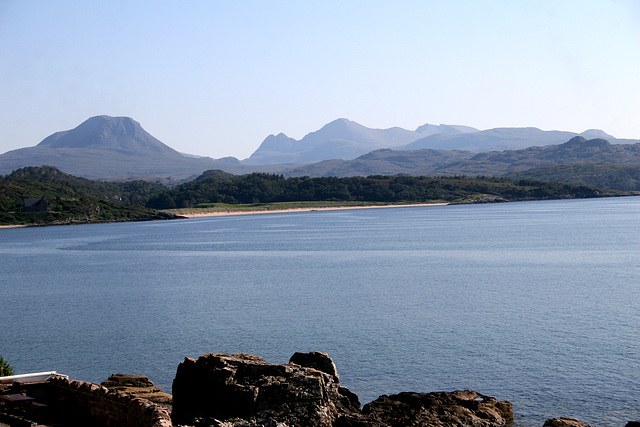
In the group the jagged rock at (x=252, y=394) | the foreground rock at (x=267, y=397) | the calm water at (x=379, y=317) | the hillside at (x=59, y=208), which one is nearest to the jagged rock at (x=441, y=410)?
the foreground rock at (x=267, y=397)

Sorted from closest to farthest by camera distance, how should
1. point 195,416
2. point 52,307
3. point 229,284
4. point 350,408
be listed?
point 195,416
point 350,408
point 52,307
point 229,284

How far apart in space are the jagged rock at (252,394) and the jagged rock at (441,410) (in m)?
2.18

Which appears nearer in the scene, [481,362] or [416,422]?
[416,422]

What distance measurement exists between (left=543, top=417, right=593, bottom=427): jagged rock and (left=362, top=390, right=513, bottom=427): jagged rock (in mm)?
1247

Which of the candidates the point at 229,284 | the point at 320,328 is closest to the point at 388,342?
the point at 320,328

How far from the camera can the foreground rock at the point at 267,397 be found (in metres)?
13.9

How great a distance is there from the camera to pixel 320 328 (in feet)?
103

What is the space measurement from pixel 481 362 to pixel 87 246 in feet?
268

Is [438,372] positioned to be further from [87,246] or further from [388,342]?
[87,246]

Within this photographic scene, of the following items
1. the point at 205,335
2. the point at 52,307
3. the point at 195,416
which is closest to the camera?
the point at 195,416

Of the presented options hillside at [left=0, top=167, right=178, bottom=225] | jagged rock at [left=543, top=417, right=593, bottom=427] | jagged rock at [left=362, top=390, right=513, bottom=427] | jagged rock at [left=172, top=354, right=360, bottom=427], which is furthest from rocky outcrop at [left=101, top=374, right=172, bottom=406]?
hillside at [left=0, top=167, right=178, bottom=225]

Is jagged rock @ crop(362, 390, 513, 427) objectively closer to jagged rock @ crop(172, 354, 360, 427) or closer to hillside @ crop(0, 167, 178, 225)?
jagged rock @ crop(172, 354, 360, 427)

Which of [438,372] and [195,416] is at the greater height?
[195,416]

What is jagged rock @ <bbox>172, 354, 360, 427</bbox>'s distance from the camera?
13875 mm
